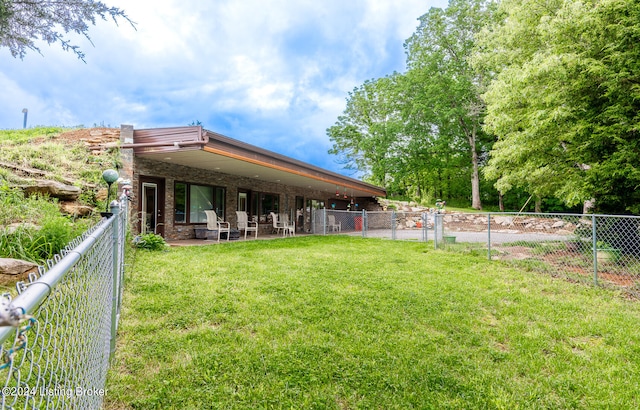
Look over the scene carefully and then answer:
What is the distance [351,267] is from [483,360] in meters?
3.64

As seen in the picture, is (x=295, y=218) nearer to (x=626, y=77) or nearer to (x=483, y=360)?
(x=626, y=77)

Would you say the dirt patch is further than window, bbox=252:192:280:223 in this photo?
No

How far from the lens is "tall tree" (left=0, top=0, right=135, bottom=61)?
180 inches

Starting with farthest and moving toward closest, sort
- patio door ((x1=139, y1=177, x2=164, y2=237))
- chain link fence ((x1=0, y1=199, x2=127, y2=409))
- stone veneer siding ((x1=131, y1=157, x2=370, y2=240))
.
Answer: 1. patio door ((x1=139, y1=177, x2=164, y2=237))
2. stone veneer siding ((x1=131, y1=157, x2=370, y2=240))
3. chain link fence ((x1=0, y1=199, x2=127, y2=409))

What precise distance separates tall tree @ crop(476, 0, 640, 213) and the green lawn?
337 cm

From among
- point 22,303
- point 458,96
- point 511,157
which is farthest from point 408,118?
point 22,303

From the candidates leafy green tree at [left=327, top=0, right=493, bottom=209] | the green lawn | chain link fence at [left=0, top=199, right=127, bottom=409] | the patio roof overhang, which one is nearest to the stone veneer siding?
the patio roof overhang

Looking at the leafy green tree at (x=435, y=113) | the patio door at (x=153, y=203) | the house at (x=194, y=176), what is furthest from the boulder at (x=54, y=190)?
the leafy green tree at (x=435, y=113)

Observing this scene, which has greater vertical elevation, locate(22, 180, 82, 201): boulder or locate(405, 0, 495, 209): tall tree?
locate(405, 0, 495, 209): tall tree

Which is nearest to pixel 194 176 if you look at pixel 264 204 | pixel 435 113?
pixel 264 204

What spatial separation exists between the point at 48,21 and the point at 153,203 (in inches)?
216

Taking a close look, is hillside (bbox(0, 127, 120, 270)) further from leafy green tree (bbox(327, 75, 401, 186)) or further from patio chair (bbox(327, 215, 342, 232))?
leafy green tree (bbox(327, 75, 401, 186))

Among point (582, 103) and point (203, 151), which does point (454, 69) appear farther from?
point (203, 151)

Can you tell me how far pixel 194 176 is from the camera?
1069 cm
